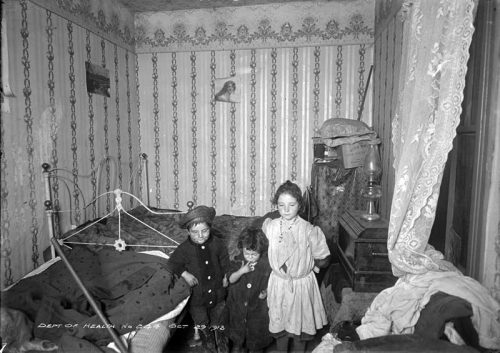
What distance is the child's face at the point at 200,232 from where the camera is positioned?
2.36 metres

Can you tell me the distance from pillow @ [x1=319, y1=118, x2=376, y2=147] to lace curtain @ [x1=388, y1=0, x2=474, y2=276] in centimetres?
177

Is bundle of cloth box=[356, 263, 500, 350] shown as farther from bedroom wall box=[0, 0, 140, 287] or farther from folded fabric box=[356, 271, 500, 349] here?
bedroom wall box=[0, 0, 140, 287]

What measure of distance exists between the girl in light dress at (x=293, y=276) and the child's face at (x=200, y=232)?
1.73 ft

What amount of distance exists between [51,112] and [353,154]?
3234 millimetres

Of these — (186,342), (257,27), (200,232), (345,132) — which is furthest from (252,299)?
(257,27)

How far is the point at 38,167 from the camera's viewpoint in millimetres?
3059

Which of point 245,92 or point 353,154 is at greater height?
point 245,92

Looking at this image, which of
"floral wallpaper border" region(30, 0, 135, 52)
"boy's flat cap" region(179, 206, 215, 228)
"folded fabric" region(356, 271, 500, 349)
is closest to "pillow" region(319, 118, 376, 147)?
"boy's flat cap" region(179, 206, 215, 228)

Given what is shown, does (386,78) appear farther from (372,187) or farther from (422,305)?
(422,305)

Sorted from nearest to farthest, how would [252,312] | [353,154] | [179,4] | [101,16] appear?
[252,312], [353,154], [101,16], [179,4]

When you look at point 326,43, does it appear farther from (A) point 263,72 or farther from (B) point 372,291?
(B) point 372,291

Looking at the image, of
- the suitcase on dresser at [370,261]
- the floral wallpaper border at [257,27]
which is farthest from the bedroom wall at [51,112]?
the suitcase on dresser at [370,261]

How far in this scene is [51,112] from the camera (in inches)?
128

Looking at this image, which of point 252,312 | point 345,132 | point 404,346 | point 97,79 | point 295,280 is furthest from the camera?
point 97,79
